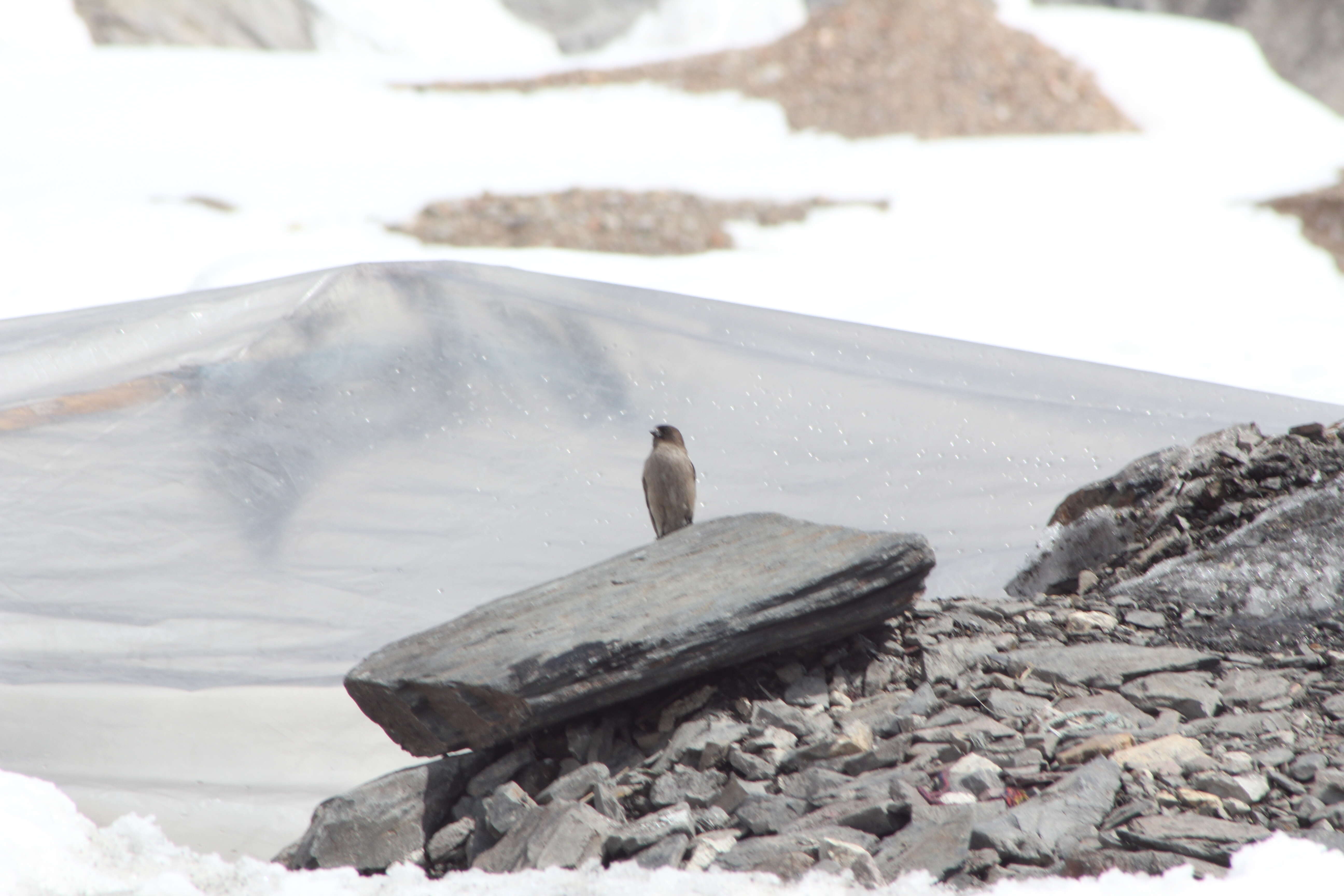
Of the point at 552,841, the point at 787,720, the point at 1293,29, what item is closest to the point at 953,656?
the point at 787,720

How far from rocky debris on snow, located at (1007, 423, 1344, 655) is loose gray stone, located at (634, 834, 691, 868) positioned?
970mm

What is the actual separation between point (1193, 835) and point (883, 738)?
0.51 metres

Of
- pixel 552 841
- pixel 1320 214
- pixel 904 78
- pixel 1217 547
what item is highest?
pixel 904 78

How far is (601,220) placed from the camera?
743 centimetres

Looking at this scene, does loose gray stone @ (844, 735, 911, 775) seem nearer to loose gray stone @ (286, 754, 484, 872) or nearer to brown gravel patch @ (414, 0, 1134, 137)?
loose gray stone @ (286, 754, 484, 872)

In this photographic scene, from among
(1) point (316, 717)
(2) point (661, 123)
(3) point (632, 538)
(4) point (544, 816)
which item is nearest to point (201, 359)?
(1) point (316, 717)

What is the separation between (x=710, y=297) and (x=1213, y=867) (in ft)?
7.25

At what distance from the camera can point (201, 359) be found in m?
2.53

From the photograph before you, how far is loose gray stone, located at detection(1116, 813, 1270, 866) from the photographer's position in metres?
1.32

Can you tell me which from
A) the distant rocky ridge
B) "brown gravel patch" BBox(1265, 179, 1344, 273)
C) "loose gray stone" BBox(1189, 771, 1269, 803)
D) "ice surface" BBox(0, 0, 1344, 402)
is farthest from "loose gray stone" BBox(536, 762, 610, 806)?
"brown gravel patch" BBox(1265, 179, 1344, 273)

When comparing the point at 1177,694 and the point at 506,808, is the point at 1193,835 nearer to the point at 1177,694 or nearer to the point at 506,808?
the point at 1177,694

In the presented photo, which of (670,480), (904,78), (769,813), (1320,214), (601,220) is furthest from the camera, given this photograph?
(904,78)

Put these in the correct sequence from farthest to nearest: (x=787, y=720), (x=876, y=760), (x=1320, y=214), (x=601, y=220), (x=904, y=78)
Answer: (x=904, y=78) → (x=1320, y=214) → (x=601, y=220) → (x=787, y=720) → (x=876, y=760)

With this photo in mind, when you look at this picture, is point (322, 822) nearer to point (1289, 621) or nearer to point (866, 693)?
point (866, 693)
